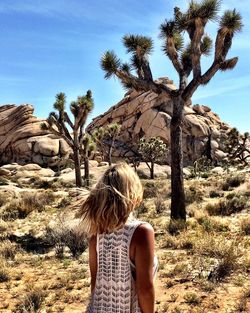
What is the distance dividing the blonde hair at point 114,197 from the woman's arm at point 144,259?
133 millimetres

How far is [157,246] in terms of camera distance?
905cm

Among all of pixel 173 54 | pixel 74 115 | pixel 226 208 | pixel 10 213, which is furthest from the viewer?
pixel 74 115

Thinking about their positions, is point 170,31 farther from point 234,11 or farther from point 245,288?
point 245,288

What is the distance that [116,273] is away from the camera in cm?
227

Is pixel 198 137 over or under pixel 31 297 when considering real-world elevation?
over

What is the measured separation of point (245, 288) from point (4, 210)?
1047cm

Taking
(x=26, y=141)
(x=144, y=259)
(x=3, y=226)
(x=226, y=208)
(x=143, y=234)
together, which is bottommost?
(x=3, y=226)

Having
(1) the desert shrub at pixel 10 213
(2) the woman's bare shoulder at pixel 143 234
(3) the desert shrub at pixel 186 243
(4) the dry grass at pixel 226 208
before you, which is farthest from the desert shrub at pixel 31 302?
(4) the dry grass at pixel 226 208

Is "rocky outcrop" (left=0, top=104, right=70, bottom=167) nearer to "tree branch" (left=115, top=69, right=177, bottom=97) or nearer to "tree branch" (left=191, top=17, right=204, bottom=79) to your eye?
"tree branch" (left=115, top=69, right=177, bottom=97)

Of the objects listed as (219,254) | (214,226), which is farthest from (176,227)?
(219,254)

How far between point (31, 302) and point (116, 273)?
3.89m

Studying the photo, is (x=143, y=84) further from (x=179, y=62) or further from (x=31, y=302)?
(x=31, y=302)

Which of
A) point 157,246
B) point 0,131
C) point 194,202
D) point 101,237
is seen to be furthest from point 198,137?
point 101,237

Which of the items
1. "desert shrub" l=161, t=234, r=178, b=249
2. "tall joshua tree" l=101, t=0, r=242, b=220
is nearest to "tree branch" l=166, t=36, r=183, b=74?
"tall joshua tree" l=101, t=0, r=242, b=220
